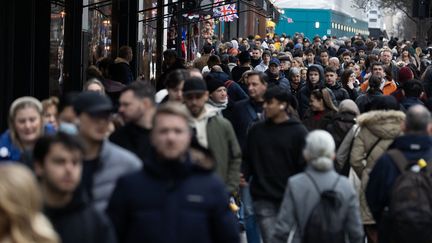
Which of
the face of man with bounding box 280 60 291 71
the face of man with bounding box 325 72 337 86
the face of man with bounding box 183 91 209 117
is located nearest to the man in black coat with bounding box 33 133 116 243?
the face of man with bounding box 183 91 209 117

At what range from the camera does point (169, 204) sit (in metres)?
6.39

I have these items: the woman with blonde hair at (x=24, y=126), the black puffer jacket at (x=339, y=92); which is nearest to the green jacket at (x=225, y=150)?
the woman with blonde hair at (x=24, y=126)

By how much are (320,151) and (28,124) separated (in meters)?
1.99

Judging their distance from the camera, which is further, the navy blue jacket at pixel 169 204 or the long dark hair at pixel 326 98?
the long dark hair at pixel 326 98

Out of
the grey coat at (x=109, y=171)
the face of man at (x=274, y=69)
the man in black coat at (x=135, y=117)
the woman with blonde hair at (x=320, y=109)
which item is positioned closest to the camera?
the grey coat at (x=109, y=171)

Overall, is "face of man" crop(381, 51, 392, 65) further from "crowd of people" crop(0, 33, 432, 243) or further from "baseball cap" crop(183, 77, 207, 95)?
"baseball cap" crop(183, 77, 207, 95)

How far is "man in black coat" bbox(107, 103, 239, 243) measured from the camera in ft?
21.0

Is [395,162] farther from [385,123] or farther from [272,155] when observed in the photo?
[385,123]

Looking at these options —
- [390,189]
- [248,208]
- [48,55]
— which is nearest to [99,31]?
[48,55]

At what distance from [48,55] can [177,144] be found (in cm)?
951

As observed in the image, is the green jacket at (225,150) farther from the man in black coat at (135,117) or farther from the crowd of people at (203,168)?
the man in black coat at (135,117)

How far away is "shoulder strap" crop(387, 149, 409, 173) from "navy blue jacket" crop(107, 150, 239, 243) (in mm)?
2774

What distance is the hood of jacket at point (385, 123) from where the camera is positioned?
10.8 metres

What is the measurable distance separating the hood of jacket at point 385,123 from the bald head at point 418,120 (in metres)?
1.68
